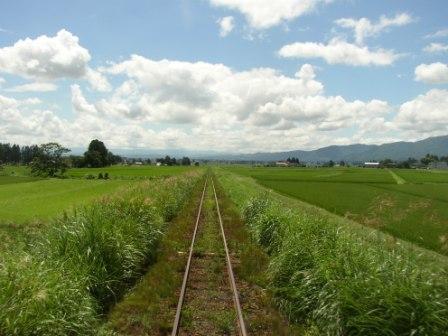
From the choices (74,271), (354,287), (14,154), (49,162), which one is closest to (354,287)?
(354,287)

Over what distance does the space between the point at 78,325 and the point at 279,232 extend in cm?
734

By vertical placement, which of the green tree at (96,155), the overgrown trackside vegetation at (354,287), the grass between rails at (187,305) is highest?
the green tree at (96,155)

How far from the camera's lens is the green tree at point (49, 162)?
7831 centimetres

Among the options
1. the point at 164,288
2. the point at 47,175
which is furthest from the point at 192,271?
the point at 47,175

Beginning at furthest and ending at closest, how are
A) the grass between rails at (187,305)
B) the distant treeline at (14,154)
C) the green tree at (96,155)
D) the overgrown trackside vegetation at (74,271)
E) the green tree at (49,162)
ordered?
1. the distant treeline at (14,154)
2. the green tree at (96,155)
3. the green tree at (49,162)
4. the grass between rails at (187,305)
5. the overgrown trackside vegetation at (74,271)

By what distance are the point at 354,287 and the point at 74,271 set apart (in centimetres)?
478

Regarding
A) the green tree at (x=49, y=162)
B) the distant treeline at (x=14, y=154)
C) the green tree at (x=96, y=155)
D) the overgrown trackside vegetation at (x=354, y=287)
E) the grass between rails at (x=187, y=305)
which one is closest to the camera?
the overgrown trackside vegetation at (x=354, y=287)

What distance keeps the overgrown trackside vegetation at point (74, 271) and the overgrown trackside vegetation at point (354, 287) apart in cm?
342

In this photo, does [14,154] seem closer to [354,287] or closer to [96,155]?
[96,155]

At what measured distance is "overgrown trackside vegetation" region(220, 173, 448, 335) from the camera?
583cm

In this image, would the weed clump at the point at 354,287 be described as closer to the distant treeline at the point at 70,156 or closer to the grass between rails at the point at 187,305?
the grass between rails at the point at 187,305

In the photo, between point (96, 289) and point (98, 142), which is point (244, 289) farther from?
point (98, 142)

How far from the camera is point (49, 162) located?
79875 mm

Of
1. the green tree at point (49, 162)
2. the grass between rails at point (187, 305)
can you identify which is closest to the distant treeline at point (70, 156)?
the green tree at point (49, 162)
